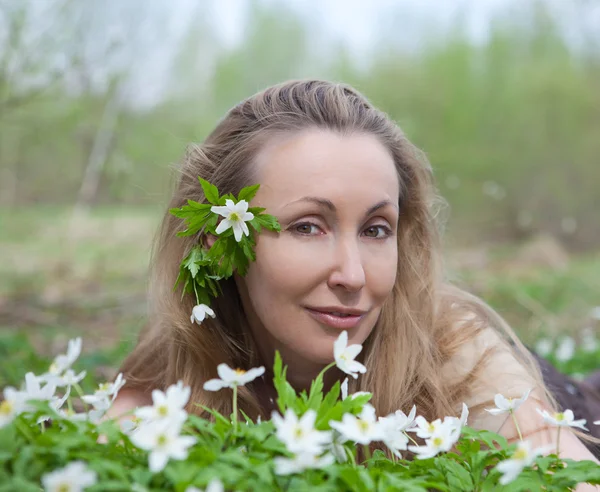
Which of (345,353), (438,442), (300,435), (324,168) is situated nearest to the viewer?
(300,435)

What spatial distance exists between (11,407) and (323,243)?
40.1 inches

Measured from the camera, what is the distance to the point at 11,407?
3.08 ft

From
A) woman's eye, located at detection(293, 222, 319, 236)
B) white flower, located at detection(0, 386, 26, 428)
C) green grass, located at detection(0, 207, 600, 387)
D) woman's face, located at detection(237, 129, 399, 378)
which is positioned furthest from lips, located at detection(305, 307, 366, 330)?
green grass, located at detection(0, 207, 600, 387)

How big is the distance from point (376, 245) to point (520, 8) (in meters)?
14.6

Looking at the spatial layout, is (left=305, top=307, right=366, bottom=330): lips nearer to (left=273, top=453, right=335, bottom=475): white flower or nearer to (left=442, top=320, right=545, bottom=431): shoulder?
(left=442, top=320, right=545, bottom=431): shoulder

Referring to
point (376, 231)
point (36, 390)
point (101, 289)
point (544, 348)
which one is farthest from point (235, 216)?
point (101, 289)

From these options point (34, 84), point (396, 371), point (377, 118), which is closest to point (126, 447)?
point (396, 371)

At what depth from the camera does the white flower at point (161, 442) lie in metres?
0.84

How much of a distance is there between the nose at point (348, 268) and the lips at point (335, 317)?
8cm

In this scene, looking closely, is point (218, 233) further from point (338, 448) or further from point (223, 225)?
point (338, 448)

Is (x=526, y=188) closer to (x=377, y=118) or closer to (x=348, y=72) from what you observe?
(x=348, y=72)

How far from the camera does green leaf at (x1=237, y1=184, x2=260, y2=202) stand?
5.83ft

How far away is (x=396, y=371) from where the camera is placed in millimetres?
1996

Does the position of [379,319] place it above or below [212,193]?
below
